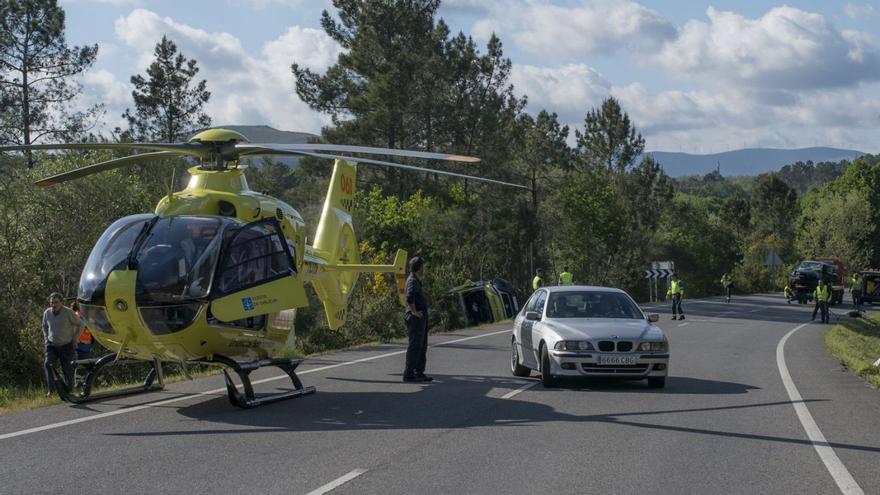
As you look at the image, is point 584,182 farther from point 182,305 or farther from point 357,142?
point 182,305

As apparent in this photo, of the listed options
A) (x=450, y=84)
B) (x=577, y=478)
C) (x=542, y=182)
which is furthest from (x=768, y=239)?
(x=577, y=478)

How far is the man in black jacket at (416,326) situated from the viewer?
1505 centimetres

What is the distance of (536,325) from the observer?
14.9m

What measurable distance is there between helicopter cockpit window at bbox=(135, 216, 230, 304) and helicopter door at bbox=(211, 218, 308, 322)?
6.8 inches

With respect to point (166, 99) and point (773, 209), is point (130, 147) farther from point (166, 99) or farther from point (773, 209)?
point (773, 209)

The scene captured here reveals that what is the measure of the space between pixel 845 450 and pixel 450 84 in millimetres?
42959

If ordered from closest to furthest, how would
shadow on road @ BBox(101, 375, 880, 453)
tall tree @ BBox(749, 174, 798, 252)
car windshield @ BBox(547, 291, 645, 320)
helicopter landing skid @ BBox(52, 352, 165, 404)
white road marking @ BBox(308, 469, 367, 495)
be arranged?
1. white road marking @ BBox(308, 469, 367, 495)
2. shadow on road @ BBox(101, 375, 880, 453)
3. helicopter landing skid @ BBox(52, 352, 165, 404)
4. car windshield @ BBox(547, 291, 645, 320)
5. tall tree @ BBox(749, 174, 798, 252)

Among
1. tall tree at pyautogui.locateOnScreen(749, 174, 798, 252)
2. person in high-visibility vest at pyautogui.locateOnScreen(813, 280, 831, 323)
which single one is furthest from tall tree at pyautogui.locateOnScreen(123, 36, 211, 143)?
tall tree at pyautogui.locateOnScreen(749, 174, 798, 252)

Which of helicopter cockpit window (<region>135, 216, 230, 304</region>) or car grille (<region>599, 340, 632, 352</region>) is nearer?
helicopter cockpit window (<region>135, 216, 230, 304</region>)

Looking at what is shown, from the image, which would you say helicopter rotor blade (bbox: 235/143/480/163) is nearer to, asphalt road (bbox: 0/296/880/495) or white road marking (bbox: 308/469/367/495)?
asphalt road (bbox: 0/296/880/495)

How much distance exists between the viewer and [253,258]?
12289 mm

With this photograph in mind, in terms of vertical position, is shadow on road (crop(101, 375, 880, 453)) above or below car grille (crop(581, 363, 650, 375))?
below

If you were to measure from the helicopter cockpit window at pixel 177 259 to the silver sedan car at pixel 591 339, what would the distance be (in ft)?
16.9

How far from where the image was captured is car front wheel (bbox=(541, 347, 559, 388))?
14.0 meters
